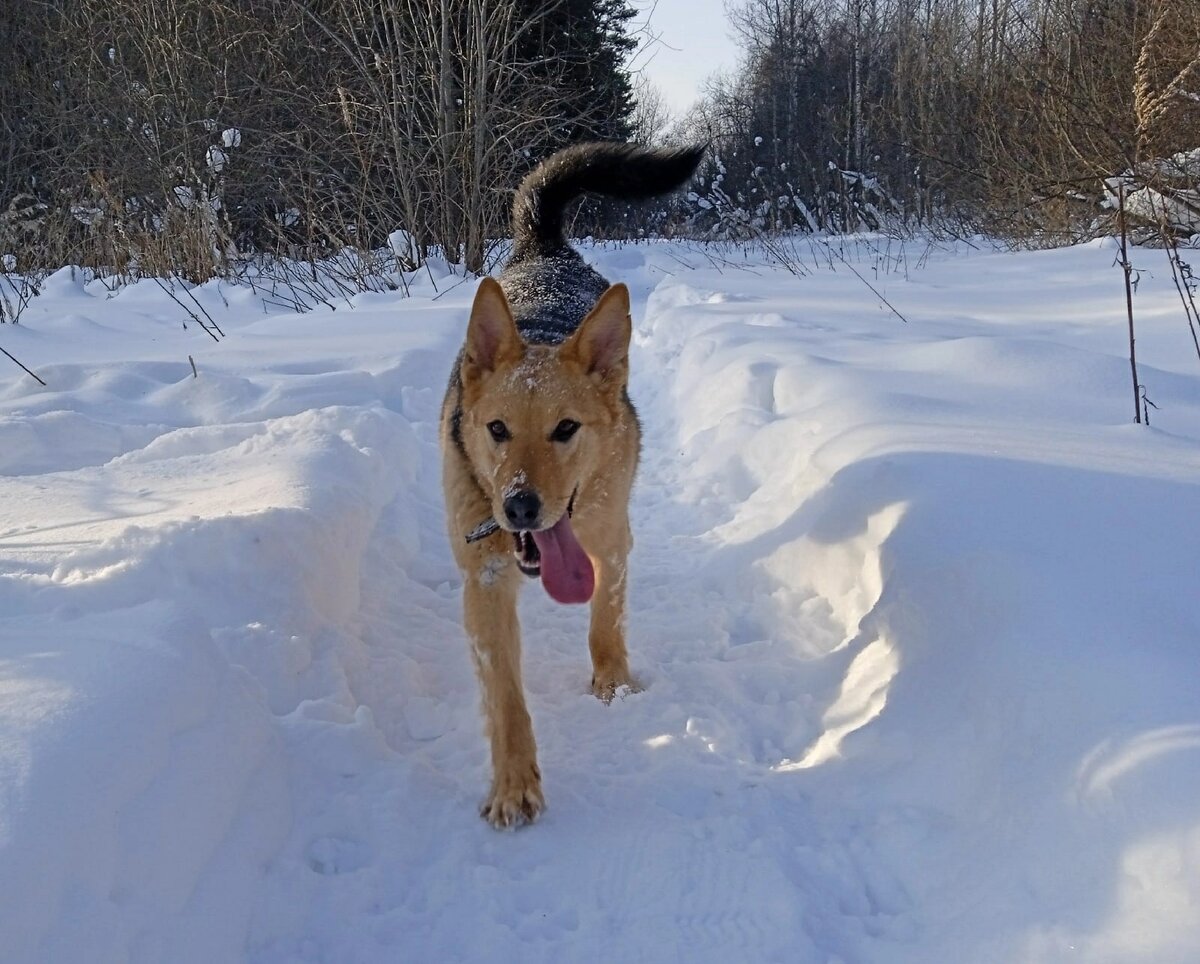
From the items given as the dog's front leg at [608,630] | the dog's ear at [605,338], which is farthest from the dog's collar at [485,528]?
the dog's ear at [605,338]

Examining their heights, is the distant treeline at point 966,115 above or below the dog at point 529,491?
above

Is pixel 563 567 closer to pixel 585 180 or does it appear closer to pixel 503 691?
pixel 503 691

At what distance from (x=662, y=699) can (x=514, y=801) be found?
2.27 ft

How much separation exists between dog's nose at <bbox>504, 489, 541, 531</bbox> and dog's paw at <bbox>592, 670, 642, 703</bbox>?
0.70m

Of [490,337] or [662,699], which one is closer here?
[662,699]

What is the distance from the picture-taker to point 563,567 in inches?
101

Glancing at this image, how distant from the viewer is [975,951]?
1593mm

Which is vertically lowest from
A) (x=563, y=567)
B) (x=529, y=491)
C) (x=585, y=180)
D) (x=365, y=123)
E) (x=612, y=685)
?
(x=612, y=685)

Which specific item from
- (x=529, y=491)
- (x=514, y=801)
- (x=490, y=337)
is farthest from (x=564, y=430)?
(x=514, y=801)

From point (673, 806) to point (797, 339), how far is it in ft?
14.8

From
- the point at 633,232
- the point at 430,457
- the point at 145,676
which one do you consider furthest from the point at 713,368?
the point at 633,232

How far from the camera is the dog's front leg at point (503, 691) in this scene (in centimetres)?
217

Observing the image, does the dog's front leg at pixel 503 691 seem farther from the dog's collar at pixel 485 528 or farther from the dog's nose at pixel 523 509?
→ the dog's nose at pixel 523 509

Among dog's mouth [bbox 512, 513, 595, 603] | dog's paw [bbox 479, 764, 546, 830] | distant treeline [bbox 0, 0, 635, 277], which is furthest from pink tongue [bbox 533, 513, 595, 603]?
distant treeline [bbox 0, 0, 635, 277]
